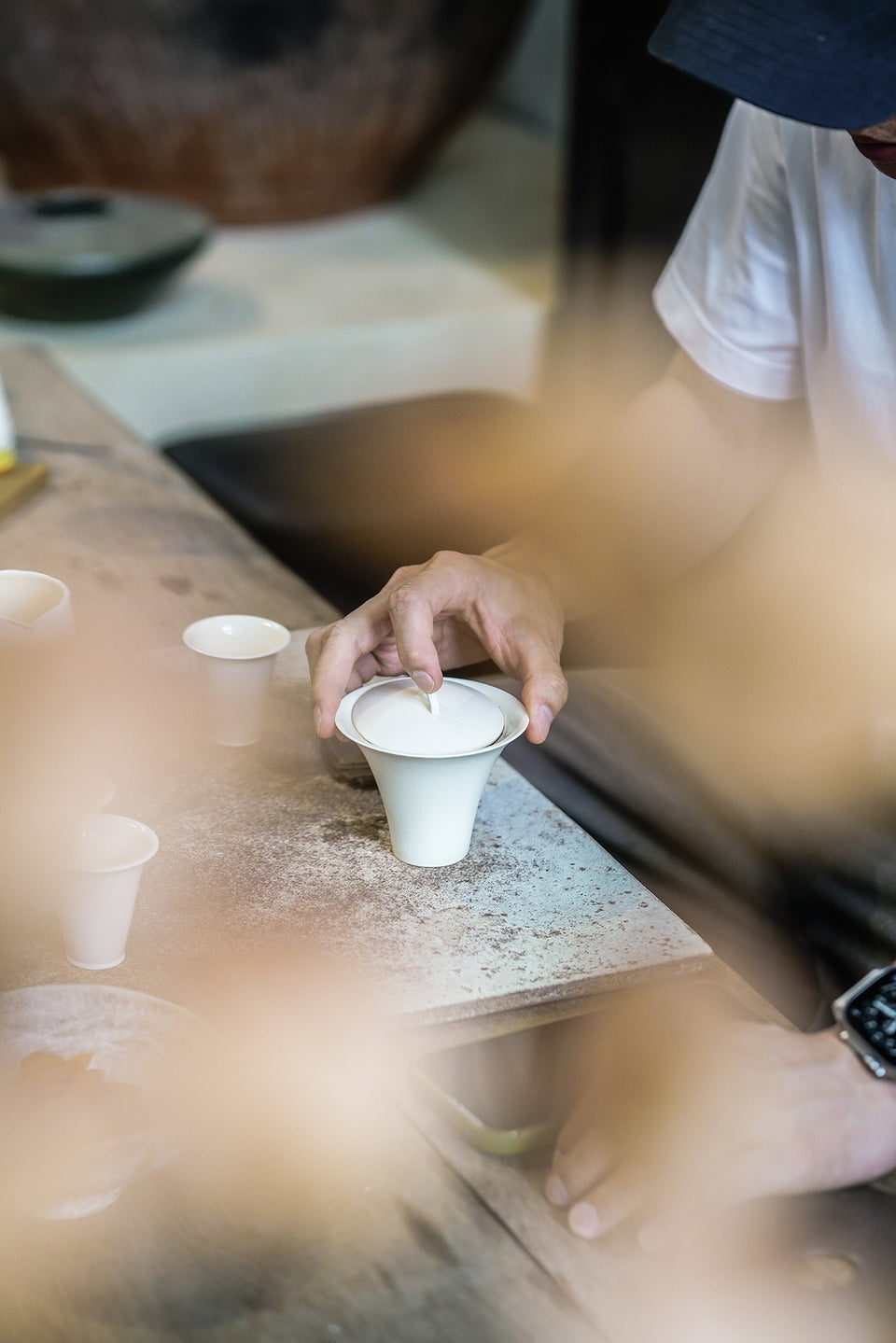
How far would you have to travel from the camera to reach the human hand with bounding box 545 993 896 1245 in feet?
2.37

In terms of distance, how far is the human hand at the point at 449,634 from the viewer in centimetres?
100

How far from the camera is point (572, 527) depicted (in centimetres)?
135

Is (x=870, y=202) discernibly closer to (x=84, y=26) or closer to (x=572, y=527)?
(x=572, y=527)

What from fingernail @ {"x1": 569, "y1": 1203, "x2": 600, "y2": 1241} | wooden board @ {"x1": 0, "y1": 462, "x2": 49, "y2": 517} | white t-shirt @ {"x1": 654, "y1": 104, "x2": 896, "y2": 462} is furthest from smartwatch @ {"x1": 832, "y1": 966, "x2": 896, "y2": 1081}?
wooden board @ {"x1": 0, "y1": 462, "x2": 49, "y2": 517}

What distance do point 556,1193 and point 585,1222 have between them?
0.02 metres

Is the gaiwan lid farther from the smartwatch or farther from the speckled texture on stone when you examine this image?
the smartwatch

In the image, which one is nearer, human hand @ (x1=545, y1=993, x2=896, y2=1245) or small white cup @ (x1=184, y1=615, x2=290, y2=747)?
human hand @ (x1=545, y1=993, x2=896, y2=1245)

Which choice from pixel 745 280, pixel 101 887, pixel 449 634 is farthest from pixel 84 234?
pixel 101 887

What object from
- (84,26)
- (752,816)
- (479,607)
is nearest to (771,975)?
(752,816)

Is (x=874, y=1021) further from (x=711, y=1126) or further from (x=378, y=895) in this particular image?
(x=378, y=895)

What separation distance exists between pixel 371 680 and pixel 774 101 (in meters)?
0.53

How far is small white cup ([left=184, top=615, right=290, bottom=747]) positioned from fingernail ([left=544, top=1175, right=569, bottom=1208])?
0.49 metres

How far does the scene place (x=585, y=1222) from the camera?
702 millimetres

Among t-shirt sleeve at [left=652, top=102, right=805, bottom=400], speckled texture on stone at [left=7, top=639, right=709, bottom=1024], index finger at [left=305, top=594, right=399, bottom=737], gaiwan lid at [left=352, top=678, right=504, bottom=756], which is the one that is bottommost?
speckled texture on stone at [left=7, top=639, right=709, bottom=1024]
